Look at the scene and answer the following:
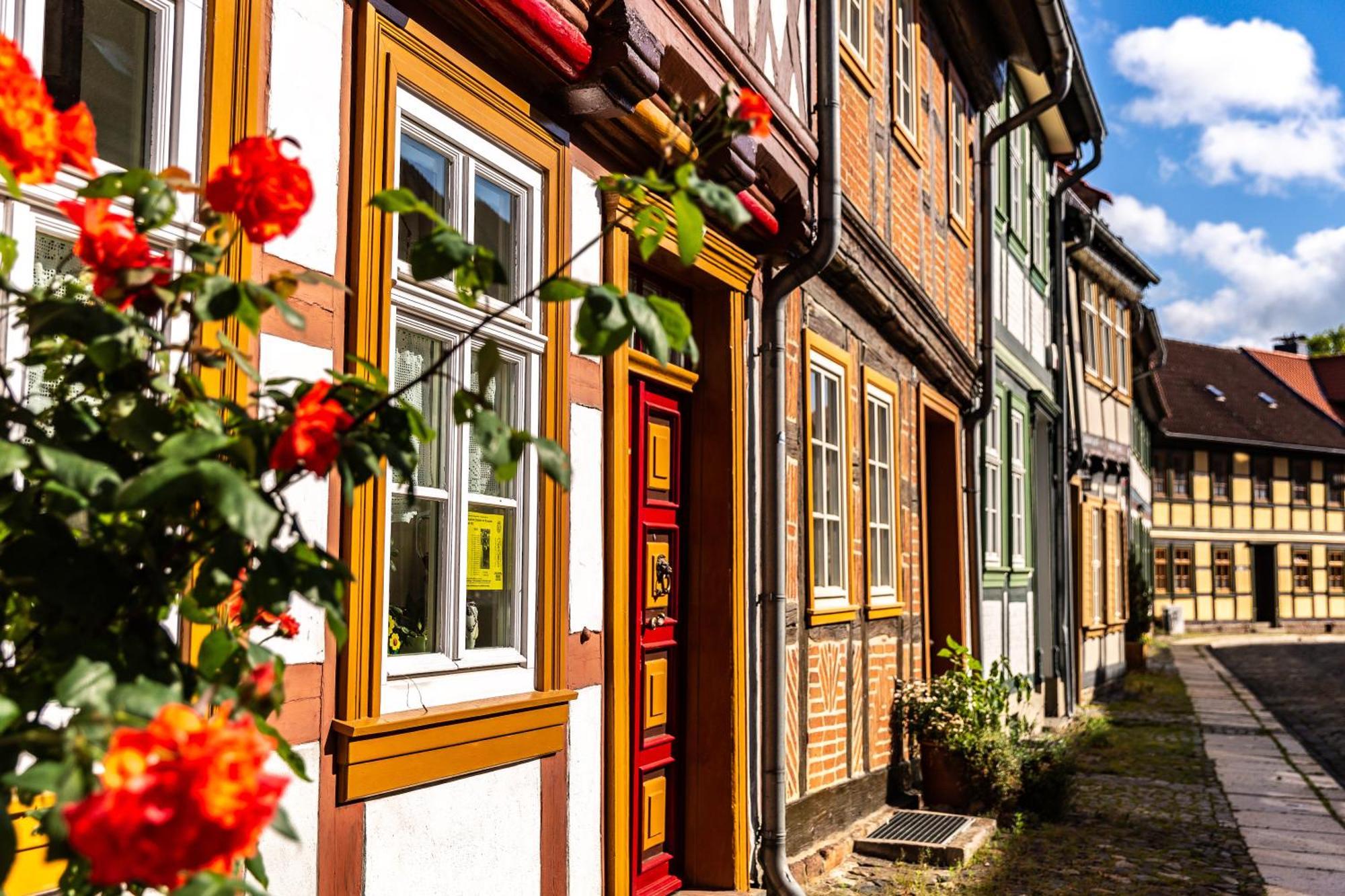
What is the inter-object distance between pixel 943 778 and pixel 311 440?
275 inches

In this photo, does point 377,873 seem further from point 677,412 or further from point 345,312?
point 677,412

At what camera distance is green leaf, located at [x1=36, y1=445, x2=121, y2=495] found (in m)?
1.51

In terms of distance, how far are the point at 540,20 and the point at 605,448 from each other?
4.57 ft

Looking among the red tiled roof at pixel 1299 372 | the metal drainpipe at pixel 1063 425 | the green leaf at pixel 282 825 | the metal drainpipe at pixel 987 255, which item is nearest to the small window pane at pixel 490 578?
the green leaf at pixel 282 825

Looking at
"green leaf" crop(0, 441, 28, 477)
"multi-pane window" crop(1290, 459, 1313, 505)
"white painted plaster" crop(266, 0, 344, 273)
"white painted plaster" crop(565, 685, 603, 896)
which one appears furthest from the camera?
"multi-pane window" crop(1290, 459, 1313, 505)

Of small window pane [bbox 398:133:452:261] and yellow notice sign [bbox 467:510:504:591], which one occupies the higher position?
small window pane [bbox 398:133:452:261]

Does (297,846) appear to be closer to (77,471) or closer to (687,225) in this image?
(77,471)

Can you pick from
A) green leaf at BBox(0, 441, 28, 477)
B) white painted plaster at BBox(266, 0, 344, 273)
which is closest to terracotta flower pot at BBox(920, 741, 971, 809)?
white painted plaster at BBox(266, 0, 344, 273)

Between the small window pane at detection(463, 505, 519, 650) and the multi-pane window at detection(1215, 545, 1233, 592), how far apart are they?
34.1 meters

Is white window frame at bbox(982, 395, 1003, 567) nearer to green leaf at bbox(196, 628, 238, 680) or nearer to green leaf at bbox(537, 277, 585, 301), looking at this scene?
green leaf at bbox(537, 277, 585, 301)

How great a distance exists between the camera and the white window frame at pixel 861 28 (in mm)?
7359

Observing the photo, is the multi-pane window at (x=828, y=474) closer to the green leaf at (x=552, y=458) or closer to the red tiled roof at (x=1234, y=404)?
the green leaf at (x=552, y=458)

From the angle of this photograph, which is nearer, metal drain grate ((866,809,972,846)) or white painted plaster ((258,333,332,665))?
white painted plaster ((258,333,332,665))

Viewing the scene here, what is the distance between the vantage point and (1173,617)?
107ft
